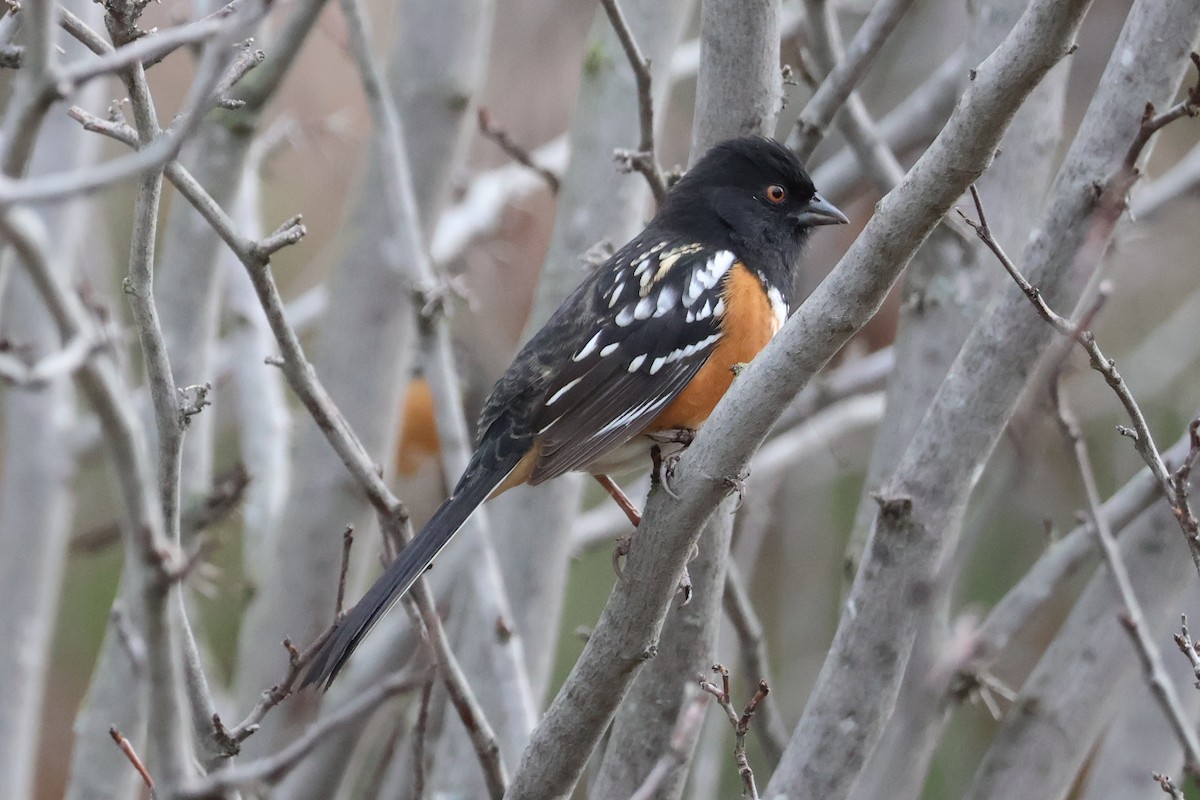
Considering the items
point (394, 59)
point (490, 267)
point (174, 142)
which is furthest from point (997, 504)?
point (490, 267)

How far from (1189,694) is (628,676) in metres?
1.66

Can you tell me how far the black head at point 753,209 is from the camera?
10.7 feet

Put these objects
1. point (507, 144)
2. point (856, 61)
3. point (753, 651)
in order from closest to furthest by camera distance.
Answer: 1. point (856, 61)
2. point (753, 651)
3. point (507, 144)

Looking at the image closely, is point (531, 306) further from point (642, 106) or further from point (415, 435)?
point (642, 106)

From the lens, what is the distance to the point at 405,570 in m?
2.52

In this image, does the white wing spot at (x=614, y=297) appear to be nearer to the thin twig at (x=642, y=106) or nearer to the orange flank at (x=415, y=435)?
the thin twig at (x=642, y=106)

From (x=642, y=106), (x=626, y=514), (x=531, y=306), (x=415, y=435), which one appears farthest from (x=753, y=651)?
(x=531, y=306)

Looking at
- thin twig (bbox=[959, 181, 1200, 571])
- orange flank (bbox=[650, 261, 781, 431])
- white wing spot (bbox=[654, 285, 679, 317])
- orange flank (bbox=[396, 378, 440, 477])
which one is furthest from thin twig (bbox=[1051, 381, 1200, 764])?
orange flank (bbox=[396, 378, 440, 477])

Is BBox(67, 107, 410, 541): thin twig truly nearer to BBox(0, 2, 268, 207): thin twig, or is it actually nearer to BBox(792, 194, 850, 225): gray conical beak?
BBox(0, 2, 268, 207): thin twig

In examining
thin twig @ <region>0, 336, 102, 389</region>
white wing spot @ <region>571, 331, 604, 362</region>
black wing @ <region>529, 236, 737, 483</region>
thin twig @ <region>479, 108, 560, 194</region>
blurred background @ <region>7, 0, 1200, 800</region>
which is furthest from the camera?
blurred background @ <region>7, 0, 1200, 800</region>

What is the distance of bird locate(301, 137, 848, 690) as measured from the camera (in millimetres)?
3037

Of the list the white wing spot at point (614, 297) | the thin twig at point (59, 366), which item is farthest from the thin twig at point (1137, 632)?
the thin twig at point (59, 366)

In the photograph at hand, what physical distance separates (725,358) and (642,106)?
0.62 m

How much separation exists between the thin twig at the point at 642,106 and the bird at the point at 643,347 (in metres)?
0.15
